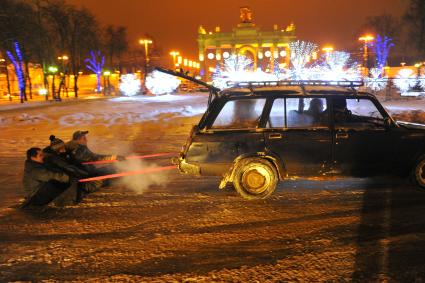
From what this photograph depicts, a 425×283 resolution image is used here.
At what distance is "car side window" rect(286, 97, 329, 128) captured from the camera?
6.08 meters

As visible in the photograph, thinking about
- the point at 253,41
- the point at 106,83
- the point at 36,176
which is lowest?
the point at 36,176

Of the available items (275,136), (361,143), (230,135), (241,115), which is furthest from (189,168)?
(361,143)

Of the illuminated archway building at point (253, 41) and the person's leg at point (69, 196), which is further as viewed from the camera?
the illuminated archway building at point (253, 41)

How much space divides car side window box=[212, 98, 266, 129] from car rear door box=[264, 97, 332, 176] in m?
0.20

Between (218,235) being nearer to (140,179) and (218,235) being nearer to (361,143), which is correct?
(361,143)

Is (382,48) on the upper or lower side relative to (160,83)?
upper

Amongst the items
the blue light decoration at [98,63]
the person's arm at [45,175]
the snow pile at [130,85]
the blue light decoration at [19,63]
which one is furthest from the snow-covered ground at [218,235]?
the blue light decoration at [98,63]

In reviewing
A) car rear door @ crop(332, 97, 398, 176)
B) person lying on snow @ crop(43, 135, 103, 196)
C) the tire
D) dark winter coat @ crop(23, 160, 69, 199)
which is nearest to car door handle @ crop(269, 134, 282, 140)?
car rear door @ crop(332, 97, 398, 176)

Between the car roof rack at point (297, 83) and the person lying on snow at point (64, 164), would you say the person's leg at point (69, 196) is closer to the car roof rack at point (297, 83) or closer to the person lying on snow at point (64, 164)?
the person lying on snow at point (64, 164)

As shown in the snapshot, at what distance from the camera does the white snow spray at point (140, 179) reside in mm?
7156

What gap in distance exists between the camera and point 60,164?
6.40 meters

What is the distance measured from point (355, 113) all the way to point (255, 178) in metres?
1.90

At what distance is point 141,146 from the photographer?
451 inches

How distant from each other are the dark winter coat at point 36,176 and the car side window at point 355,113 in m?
4.35
